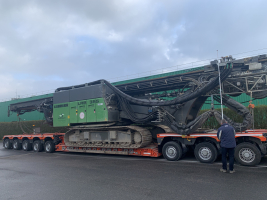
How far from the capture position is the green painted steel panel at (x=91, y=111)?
37.8ft

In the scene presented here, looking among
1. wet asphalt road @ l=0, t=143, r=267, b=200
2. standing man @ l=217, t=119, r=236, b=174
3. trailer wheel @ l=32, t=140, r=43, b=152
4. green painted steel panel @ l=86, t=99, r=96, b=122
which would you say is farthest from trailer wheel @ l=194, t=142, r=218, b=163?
trailer wheel @ l=32, t=140, r=43, b=152

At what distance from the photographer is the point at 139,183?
19.6 ft

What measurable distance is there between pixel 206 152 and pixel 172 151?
1.42 metres

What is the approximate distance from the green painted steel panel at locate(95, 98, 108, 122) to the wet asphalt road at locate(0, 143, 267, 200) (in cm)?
331

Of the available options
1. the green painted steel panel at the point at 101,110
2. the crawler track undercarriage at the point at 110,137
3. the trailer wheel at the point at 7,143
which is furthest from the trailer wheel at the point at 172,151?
the trailer wheel at the point at 7,143

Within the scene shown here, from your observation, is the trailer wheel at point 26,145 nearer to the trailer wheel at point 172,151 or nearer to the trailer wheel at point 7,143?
the trailer wheel at point 7,143

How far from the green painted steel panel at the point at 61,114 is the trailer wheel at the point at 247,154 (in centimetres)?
903

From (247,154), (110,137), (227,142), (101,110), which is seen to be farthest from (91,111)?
(247,154)

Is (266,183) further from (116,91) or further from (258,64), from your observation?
(116,91)

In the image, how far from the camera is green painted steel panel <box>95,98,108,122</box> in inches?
436

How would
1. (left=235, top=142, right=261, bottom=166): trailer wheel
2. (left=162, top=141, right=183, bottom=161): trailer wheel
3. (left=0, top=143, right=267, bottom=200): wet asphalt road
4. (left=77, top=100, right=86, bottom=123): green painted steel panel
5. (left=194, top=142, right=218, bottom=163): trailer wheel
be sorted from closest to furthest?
(left=0, top=143, right=267, bottom=200): wet asphalt road
(left=235, top=142, right=261, bottom=166): trailer wheel
(left=194, top=142, right=218, bottom=163): trailer wheel
(left=162, top=141, right=183, bottom=161): trailer wheel
(left=77, top=100, right=86, bottom=123): green painted steel panel

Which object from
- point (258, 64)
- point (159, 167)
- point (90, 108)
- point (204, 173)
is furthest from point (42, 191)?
point (258, 64)

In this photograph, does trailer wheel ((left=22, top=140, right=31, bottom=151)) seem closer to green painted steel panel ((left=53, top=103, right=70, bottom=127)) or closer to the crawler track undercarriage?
green painted steel panel ((left=53, top=103, right=70, bottom=127))

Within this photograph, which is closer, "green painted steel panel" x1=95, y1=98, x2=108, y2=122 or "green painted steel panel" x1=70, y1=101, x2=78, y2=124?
"green painted steel panel" x1=95, y1=98, x2=108, y2=122
